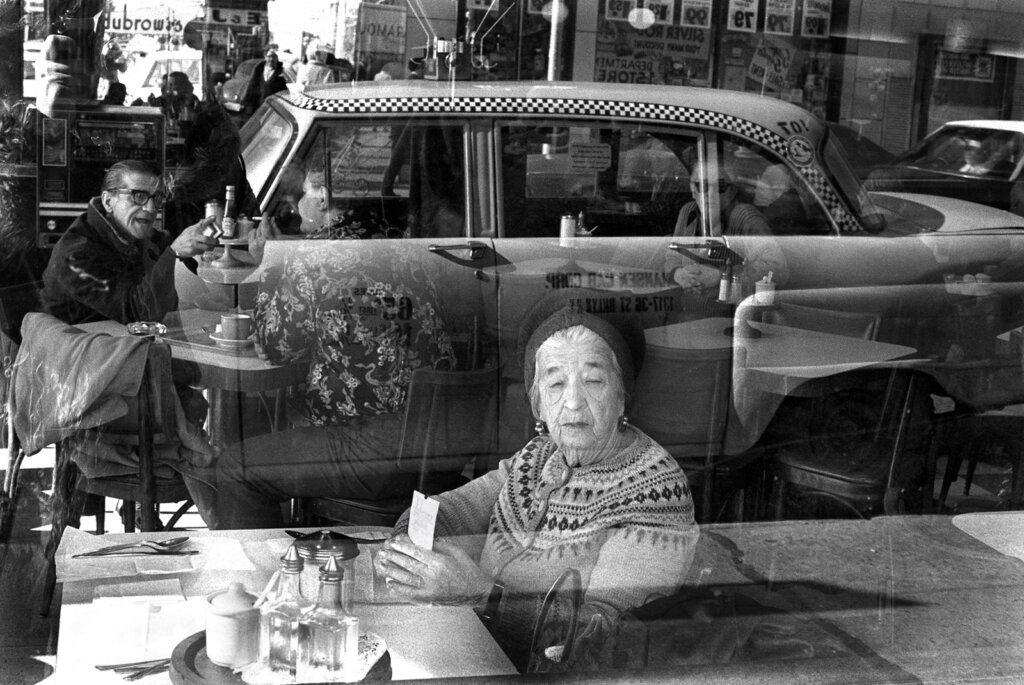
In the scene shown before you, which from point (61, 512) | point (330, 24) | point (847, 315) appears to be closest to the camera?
point (330, 24)

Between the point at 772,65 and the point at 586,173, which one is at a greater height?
the point at 772,65

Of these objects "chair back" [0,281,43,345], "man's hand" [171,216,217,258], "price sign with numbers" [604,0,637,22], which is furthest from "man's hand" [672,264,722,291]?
"chair back" [0,281,43,345]

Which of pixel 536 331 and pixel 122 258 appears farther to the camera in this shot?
pixel 122 258

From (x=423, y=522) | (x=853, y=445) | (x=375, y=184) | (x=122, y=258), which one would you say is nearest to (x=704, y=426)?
(x=853, y=445)

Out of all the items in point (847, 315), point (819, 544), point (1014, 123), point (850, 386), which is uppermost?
point (1014, 123)

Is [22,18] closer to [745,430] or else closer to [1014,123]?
[745,430]

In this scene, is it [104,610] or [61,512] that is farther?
[61,512]

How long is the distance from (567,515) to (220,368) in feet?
4.37

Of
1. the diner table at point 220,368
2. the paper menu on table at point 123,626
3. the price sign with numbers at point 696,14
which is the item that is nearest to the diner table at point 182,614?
the paper menu on table at point 123,626

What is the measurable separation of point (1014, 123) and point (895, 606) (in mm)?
1505

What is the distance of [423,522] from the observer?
8.25 ft

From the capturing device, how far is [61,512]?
329 centimetres

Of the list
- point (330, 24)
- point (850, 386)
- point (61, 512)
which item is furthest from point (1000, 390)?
point (61, 512)

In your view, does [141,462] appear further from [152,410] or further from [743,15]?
[743,15]
